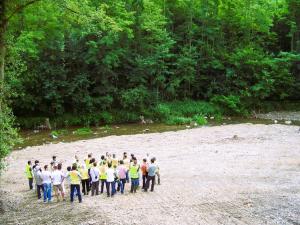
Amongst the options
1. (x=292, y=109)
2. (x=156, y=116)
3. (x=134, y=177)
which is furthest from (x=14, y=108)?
(x=292, y=109)

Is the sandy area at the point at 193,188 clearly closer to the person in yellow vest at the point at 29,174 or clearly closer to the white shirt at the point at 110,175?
the person in yellow vest at the point at 29,174

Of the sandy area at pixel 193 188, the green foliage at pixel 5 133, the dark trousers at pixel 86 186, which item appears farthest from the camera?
the dark trousers at pixel 86 186

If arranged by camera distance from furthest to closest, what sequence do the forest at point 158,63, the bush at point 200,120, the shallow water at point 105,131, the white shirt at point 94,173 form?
1. the bush at point 200,120
2. the forest at point 158,63
3. the shallow water at point 105,131
4. the white shirt at point 94,173

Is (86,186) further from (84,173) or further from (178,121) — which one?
(178,121)

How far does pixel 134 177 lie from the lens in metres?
17.4

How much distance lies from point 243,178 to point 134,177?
5768 mm

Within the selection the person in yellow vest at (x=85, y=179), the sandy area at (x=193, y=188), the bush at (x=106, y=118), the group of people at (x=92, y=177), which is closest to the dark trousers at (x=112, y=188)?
the group of people at (x=92, y=177)

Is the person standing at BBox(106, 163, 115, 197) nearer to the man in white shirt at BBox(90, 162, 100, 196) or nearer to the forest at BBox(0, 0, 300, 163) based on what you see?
the man in white shirt at BBox(90, 162, 100, 196)

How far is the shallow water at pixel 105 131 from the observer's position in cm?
3364

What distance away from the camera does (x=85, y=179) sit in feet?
57.6

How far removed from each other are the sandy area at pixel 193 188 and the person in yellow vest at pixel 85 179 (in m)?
0.97

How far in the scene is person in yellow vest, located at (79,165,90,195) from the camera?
57.2ft

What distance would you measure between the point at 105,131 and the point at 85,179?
64.2 ft

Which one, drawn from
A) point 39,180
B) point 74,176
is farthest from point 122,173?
point 39,180
